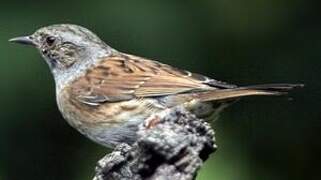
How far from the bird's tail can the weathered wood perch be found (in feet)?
2.91

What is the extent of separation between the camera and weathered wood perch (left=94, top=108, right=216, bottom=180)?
2961 mm

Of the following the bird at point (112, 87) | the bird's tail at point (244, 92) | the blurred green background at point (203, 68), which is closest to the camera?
the bird's tail at point (244, 92)

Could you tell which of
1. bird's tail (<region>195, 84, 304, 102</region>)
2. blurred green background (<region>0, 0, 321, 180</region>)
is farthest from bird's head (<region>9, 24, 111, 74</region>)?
bird's tail (<region>195, 84, 304, 102</region>)

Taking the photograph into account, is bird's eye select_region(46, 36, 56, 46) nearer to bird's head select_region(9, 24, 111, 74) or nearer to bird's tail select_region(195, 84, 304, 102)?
bird's head select_region(9, 24, 111, 74)

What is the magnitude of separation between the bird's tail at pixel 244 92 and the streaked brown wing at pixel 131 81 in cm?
7

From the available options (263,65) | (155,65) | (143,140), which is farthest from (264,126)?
(143,140)

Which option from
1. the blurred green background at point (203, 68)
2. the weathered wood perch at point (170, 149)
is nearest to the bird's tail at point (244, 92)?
the blurred green background at point (203, 68)

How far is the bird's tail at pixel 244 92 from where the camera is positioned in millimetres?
4031

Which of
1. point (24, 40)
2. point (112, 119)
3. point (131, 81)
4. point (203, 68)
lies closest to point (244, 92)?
point (112, 119)

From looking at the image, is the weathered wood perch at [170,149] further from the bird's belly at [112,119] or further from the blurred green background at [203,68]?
the blurred green background at [203,68]

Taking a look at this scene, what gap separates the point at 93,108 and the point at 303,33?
54.5 inches

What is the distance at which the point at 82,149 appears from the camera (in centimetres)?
541

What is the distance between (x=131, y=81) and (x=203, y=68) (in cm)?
65

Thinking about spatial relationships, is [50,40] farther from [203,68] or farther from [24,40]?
[203,68]
